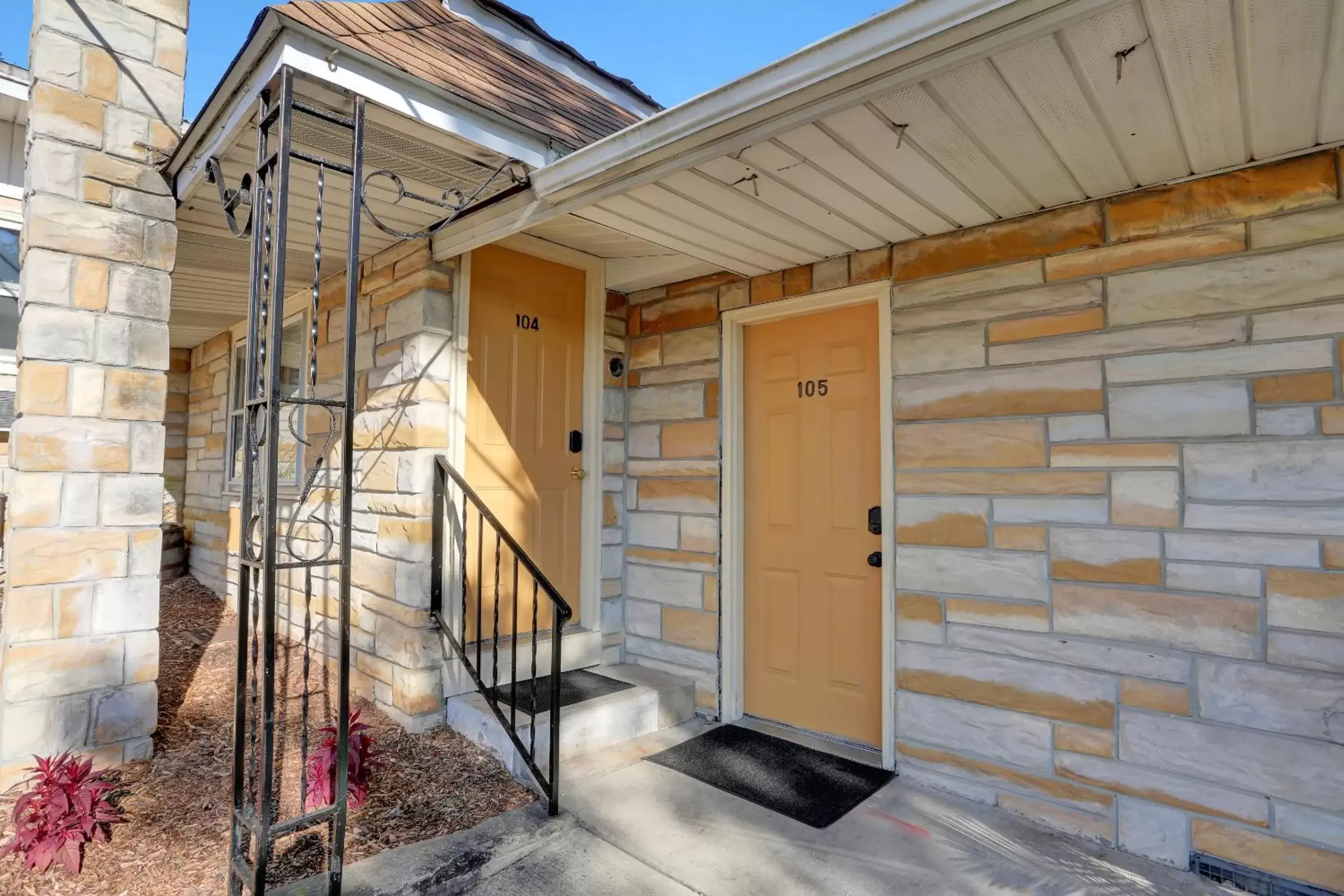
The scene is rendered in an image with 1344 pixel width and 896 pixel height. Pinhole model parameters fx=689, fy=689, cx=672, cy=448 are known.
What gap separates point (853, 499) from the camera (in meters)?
2.91

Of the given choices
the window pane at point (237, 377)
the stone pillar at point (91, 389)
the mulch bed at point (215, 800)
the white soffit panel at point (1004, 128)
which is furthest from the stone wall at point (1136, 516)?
the window pane at point (237, 377)

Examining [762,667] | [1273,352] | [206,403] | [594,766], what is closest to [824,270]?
[1273,352]

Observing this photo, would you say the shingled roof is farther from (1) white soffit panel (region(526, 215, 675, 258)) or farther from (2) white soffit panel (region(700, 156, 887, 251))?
(2) white soffit panel (region(700, 156, 887, 251))

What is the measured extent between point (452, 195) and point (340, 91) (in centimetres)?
74

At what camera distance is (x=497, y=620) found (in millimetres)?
2475

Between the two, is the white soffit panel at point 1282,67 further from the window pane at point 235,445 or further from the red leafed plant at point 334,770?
the window pane at point 235,445

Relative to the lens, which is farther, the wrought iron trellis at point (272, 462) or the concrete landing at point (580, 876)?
the concrete landing at point (580, 876)

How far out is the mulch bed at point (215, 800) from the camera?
191 centimetres

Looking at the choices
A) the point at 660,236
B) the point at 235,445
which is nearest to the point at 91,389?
the point at 660,236

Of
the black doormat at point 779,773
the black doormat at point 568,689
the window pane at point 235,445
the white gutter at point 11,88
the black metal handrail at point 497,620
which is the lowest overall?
the black doormat at point 779,773

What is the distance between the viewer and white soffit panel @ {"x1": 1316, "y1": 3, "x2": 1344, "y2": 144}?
133 centimetres

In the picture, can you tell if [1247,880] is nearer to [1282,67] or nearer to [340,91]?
[1282,67]

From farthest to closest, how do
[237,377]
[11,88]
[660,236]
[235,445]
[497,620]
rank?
[235,445], [237,377], [11,88], [660,236], [497,620]

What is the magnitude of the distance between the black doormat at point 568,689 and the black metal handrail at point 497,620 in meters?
0.02
